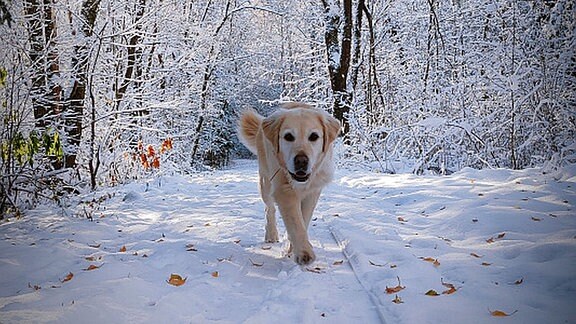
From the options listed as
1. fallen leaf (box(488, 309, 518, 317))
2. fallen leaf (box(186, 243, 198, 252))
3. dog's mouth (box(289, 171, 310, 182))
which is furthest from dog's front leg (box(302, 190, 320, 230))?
fallen leaf (box(488, 309, 518, 317))

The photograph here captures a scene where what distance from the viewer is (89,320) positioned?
1.87 m

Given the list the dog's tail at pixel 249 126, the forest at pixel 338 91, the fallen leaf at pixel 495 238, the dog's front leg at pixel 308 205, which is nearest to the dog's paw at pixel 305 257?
the dog's front leg at pixel 308 205

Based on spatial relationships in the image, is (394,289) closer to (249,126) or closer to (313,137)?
(313,137)

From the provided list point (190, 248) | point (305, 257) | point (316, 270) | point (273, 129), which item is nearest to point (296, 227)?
point (305, 257)

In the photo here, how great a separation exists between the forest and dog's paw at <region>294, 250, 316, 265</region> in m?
3.04

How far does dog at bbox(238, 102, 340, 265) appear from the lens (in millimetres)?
2988

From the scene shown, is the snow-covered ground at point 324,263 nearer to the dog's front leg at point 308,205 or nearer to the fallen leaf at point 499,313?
the fallen leaf at point 499,313

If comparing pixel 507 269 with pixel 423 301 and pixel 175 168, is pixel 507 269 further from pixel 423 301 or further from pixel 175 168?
pixel 175 168

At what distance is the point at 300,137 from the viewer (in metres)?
3.18

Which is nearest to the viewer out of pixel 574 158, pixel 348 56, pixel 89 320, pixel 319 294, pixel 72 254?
pixel 89 320

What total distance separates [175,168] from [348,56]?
215 inches

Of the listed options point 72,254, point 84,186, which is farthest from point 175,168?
point 72,254

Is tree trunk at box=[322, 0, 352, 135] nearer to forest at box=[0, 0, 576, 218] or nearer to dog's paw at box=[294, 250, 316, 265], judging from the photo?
forest at box=[0, 0, 576, 218]

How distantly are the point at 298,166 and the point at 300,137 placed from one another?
29 cm
